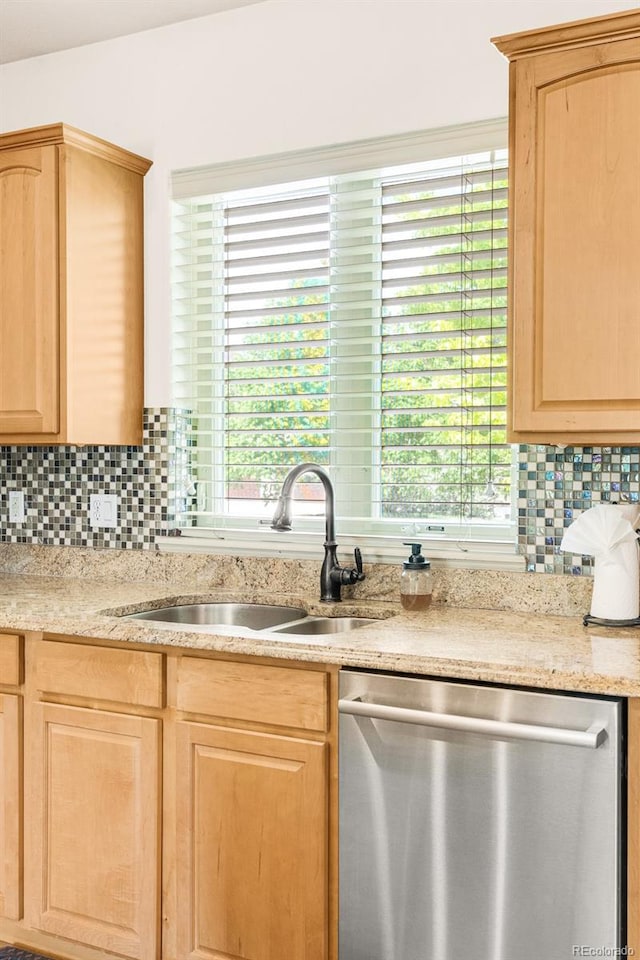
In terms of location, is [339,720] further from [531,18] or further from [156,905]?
[531,18]

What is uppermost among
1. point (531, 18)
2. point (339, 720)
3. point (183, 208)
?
point (531, 18)

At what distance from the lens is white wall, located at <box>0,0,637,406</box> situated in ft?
8.34

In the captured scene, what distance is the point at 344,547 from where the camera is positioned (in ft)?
8.90

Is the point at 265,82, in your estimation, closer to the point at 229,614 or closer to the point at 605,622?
the point at 229,614

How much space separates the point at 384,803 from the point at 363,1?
2.19m

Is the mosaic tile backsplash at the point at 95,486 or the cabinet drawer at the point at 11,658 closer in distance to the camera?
the cabinet drawer at the point at 11,658

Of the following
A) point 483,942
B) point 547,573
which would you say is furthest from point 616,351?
point 483,942

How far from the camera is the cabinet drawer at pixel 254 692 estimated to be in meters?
2.00

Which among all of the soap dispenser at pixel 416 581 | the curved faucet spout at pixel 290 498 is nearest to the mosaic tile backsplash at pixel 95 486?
the curved faucet spout at pixel 290 498

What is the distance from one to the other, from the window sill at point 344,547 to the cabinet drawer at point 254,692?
0.62 meters

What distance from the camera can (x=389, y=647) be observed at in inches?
76.6

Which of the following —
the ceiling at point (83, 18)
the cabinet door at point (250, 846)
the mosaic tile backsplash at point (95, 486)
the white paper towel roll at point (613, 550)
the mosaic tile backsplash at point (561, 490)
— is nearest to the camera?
the cabinet door at point (250, 846)

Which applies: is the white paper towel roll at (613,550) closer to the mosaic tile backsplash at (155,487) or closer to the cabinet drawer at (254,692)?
the mosaic tile backsplash at (155,487)

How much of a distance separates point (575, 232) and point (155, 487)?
1582 millimetres
